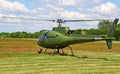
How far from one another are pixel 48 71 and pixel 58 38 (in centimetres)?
1263

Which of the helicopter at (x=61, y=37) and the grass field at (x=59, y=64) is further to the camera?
the helicopter at (x=61, y=37)

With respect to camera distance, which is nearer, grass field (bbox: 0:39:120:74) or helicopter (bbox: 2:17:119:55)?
grass field (bbox: 0:39:120:74)

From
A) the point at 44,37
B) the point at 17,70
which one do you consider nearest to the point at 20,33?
the point at 44,37

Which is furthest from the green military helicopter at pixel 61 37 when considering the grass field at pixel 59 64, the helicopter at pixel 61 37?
the grass field at pixel 59 64

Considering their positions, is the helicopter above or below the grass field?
above

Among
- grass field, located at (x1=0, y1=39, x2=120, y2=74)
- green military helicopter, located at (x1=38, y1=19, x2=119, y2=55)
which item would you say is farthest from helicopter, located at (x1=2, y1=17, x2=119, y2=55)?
grass field, located at (x1=0, y1=39, x2=120, y2=74)

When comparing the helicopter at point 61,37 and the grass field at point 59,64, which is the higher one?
the helicopter at point 61,37

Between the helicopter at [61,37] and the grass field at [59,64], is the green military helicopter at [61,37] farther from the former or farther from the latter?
the grass field at [59,64]

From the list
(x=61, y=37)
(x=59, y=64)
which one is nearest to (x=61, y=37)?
(x=61, y=37)

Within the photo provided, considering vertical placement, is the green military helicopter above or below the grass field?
above

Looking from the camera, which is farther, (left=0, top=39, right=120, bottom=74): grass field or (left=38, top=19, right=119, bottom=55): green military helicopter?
(left=38, top=19, right=119, bottom=55): green military helicopter

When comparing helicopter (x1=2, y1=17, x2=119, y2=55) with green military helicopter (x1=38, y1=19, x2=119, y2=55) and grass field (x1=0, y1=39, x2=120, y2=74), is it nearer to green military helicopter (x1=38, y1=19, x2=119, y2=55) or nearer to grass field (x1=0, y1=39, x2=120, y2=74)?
green military helicopter (x1=38, y1=19, x2=119, y2=55)

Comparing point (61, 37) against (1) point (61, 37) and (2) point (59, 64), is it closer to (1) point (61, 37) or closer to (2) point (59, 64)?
(1) point (61, 37)

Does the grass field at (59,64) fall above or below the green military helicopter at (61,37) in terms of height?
below
